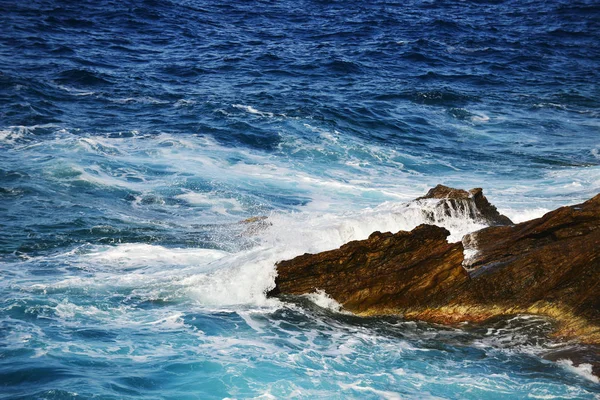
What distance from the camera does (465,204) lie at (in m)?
12.6

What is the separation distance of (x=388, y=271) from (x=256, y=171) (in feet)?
Result: 31.6

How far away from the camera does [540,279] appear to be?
10.1 meters

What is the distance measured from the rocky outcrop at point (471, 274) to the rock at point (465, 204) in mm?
1472

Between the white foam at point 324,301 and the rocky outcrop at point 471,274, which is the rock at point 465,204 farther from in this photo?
the white foam at point 324,301

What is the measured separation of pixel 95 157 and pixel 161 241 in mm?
6265

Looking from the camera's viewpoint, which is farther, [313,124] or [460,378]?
[313,124]

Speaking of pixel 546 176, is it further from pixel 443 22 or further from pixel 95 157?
pixel 443 22

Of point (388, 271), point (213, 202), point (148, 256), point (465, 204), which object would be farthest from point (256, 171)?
point (388, 271)

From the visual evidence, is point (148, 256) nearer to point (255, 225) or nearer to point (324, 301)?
point (255, 225)

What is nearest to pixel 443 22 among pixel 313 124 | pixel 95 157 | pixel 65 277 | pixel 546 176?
pixel 313 124

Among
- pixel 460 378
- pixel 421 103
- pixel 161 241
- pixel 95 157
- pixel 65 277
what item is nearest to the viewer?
pixel 460 378

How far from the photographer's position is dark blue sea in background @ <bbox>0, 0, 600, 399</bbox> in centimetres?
924

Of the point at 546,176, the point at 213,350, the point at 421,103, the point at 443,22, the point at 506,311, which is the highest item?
the point at 443,22

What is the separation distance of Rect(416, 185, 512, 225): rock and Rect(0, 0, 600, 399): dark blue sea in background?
0.66 feet
